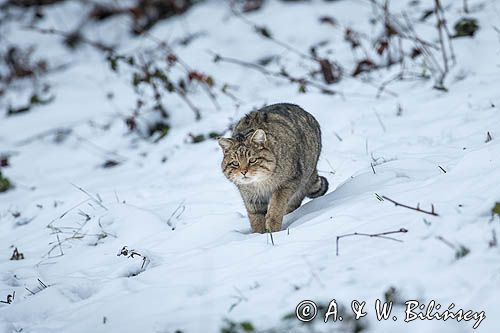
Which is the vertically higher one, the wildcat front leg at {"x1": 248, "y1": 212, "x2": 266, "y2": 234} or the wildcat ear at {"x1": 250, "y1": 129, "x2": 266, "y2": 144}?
the wildcat ear at {"x1": 250, "y1": 129, "x2": 266, "y2": 144}

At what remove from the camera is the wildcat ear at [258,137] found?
15.2ft

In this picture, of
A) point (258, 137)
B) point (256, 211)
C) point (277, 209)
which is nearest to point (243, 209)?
point (256, 211)

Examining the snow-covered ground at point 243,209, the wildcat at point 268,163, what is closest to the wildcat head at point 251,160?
the wildcat at point 268,163

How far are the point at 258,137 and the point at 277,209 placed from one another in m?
0.56

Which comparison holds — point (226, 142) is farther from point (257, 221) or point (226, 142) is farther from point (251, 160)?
point (257, 221)

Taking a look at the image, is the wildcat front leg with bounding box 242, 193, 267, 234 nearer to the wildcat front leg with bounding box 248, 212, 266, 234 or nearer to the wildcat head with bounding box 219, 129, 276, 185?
the wildcat front leg with bounding box 248, 212, 266, 234

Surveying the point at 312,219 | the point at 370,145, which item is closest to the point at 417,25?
the point at 370,145

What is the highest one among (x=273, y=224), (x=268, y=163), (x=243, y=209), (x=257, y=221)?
(x=268, y=163)

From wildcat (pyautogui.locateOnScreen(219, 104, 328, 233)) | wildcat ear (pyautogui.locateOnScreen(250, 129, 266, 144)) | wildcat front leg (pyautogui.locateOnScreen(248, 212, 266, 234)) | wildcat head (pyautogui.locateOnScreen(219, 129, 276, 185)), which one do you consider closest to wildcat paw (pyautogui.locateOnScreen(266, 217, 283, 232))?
wildcat (pyautogui.locateOnScreen(219, 104, 328, 233))

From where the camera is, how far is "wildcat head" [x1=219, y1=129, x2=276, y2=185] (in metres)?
4.64

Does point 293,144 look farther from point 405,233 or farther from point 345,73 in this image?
point 345,73

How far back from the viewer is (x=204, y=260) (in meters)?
3.93

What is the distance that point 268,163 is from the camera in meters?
4.69

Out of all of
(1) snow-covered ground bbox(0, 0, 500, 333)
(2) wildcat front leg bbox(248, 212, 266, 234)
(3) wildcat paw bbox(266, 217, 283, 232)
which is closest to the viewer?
(1) snow-covered ground bbox(0, 0, 500, 333)
